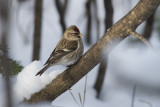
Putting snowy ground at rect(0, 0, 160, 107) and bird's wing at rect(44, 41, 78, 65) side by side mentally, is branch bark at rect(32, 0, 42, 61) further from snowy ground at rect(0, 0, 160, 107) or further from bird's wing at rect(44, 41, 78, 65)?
bird's wing at rect(44, 41, 78, 65)

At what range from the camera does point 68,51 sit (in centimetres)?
308

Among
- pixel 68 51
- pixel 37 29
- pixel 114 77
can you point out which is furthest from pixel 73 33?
pixel 114 77

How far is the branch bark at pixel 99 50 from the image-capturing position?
242cm

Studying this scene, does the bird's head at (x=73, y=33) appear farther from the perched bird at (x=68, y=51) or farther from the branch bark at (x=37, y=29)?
the branch bark at (x=37, y=29)

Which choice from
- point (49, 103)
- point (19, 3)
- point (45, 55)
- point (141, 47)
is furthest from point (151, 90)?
point (19, 3)

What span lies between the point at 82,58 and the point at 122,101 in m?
2.03

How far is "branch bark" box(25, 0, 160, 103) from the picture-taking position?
95.3 inches

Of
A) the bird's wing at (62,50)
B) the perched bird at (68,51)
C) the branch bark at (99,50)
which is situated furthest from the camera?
the bird's wing at (62,50)

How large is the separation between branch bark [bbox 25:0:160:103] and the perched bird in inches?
6.2

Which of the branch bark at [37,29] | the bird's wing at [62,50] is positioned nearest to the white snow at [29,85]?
the bird's wing at [62,50]

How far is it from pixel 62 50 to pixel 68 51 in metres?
0.06

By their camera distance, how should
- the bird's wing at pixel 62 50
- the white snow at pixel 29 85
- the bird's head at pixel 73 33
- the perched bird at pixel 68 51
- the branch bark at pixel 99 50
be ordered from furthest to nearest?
1. the bird's head at pixel 73 33
2. the bird's wing at pixel 62 50
3. the perched bird at pixel 68 51
4. the white snow at pixel 29 85
5. the branch bark at pixel 99 50

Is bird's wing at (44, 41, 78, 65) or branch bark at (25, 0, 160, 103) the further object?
bird's wing at (44, 41, 78, 65)

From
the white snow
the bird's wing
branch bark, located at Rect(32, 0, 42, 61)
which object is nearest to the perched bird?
the bird's wing
